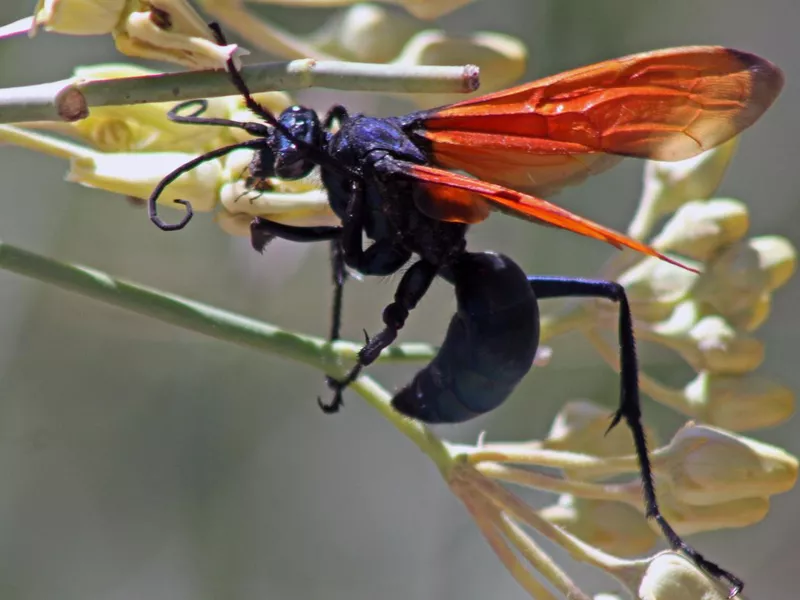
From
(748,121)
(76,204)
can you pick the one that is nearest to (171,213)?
(76,204)

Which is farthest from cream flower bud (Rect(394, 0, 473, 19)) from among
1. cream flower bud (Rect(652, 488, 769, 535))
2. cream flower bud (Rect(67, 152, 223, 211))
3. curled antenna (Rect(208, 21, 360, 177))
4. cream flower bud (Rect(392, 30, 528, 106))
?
cream flower bud (Rect(652, 488, 769, 535))

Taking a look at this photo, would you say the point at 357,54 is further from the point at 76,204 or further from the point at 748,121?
the point at 76,204

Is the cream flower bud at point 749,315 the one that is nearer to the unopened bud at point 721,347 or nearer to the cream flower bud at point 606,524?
the unopened bud at point 721,347

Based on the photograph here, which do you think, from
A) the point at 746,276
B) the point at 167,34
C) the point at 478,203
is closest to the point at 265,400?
the point at 746,276

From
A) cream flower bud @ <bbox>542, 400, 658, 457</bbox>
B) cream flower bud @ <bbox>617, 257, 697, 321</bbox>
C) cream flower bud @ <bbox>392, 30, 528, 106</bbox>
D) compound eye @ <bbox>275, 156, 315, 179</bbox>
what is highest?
cream flower bud @ <bbox>392, 30, 528, 106</bbox>

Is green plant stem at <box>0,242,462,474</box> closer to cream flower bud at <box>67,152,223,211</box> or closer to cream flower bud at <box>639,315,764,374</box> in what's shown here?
cream flower bud at <box>67,152,223,211</box>

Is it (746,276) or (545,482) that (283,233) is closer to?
(545,482)
